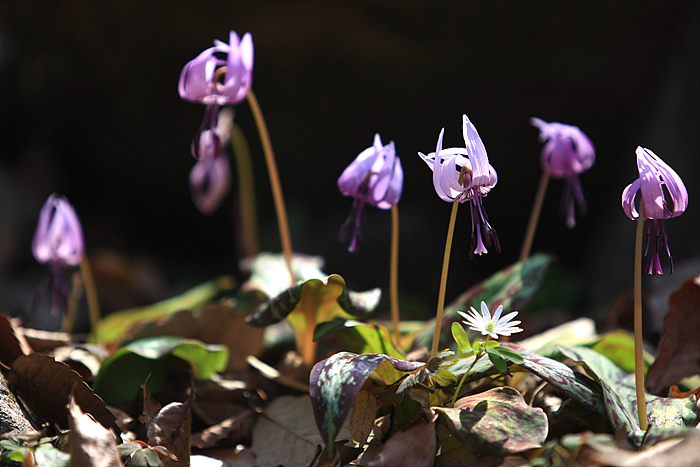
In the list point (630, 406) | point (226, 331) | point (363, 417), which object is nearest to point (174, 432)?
point (363, 417)

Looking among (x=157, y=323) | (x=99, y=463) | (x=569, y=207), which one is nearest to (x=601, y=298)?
(x=569, y=207)

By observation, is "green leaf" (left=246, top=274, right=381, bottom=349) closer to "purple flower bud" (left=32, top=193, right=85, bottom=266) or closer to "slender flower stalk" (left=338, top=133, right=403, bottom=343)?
"slender flower stalk" (left=338, top=133, right=403, bottom=343)

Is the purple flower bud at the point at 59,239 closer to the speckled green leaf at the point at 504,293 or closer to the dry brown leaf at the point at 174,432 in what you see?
the dry brown leaf at the point at 174,432

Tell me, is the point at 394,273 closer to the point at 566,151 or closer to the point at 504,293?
the point at 504,293

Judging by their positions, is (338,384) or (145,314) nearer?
(338,384)

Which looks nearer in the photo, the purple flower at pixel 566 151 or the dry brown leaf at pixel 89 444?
the dry brown leaf at pixel 89 444

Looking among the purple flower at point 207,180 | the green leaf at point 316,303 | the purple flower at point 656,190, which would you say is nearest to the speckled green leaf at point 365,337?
the green leaf at point 316,303
